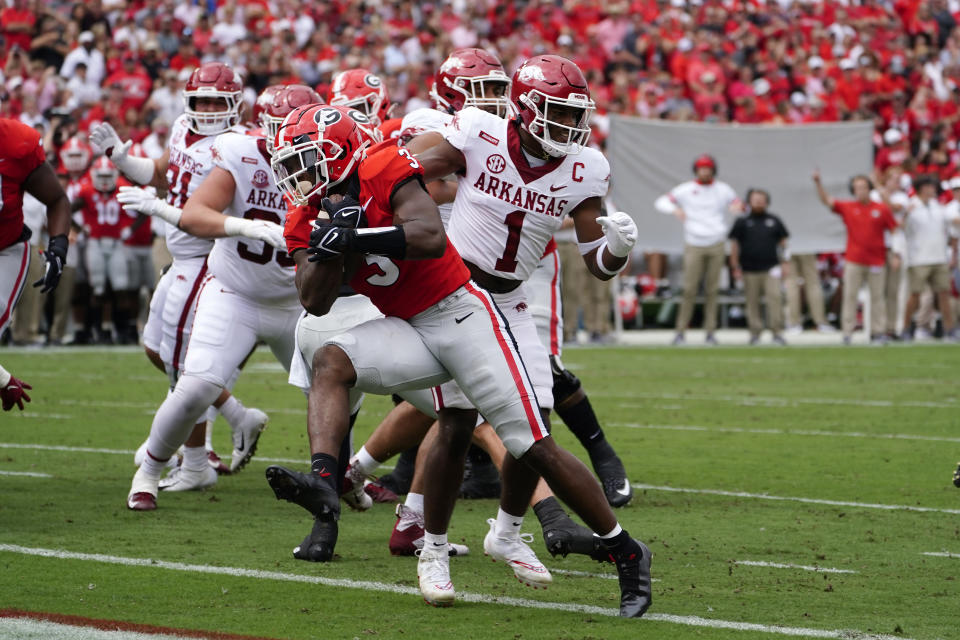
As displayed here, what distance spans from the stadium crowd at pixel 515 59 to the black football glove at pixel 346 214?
33.7 feet

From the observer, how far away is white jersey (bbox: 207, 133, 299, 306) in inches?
236

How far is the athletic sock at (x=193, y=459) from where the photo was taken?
6.51m

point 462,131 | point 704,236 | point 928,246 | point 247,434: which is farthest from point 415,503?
point 928,246

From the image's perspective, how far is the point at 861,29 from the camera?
73.7 ft

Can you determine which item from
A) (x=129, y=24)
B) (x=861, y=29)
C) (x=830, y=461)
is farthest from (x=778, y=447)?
(x=861, y=29)

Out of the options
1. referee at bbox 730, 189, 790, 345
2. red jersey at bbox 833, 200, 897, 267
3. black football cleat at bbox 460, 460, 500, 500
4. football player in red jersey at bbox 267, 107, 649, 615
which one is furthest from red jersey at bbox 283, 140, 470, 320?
red jersey at bbox 833, 200, 897, 267

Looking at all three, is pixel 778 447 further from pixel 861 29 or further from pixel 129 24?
pixel 861 29

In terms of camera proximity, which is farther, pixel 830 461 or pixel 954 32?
pixel 954 32

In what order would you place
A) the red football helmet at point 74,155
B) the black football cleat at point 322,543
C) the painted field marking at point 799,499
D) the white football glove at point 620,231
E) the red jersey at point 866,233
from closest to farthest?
the white football glove at point 620,231 → the black football cleat at point 322,543 → the painted field marking at point 799,499 → the red football helmet at point 74,155 → the red jersey at point 866,233

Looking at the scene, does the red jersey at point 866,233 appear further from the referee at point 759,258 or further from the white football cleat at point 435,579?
the white football cleat at point 435,579

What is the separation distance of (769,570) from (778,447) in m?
3.21

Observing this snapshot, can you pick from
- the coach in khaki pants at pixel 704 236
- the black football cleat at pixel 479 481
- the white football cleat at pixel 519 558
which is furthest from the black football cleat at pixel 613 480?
the coach in khaki pants at pixel 704 236

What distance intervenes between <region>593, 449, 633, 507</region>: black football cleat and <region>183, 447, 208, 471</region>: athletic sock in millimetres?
1851

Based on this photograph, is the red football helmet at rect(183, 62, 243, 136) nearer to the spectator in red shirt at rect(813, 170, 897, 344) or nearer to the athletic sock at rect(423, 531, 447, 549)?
the athletic sock at rect(423, 531, 447, 549)
